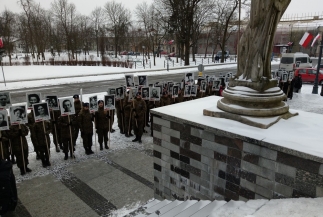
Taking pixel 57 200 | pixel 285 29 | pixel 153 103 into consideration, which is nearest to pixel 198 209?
pixel 57 200

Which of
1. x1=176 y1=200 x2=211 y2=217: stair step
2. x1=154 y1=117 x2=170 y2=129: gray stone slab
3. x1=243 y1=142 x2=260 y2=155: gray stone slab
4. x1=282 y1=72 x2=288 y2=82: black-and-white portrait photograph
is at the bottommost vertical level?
x1=176 y1=200 x2=211 y2=217: stair step

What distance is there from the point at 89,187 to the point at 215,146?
145 inches

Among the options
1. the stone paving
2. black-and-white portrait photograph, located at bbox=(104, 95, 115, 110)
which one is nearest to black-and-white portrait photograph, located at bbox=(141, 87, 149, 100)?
black-and-white portrait photograph, located at bbox=(104, 95, 115, 110)

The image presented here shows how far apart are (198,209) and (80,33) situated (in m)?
70.0

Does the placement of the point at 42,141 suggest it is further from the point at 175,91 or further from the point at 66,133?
the point at 175,91

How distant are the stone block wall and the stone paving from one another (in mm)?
887

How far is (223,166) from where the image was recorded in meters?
4.75

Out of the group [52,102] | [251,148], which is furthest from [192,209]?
[52,102]

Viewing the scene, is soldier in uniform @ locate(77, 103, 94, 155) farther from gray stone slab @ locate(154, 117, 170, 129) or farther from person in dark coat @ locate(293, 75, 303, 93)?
person in dark coat @ locate(293, 75, 303, 93)

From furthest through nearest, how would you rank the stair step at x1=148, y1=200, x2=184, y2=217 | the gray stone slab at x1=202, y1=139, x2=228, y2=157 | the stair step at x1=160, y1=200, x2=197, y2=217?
1. the gray stone slab at x1=202, y1=139, x2=228, y2=157
2. the stair step at x1=148, y1=200, x2=184, y2=217
3. the stair step at x1=160, y1=200, x2=197, y2=217

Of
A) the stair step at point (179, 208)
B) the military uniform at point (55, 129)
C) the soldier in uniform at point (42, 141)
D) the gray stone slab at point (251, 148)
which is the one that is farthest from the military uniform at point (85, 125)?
the gray stone slab at point (251, 148)

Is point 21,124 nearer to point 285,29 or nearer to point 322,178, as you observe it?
point 322,178

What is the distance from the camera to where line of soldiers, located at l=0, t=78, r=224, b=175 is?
24.5 feet

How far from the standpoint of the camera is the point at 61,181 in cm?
709
